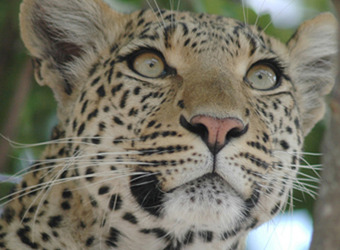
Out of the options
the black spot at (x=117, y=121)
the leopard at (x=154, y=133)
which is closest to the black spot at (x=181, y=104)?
the leopard at (x=154, y=133)

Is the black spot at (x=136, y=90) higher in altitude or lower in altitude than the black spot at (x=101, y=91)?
higher

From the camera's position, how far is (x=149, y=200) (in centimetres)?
413

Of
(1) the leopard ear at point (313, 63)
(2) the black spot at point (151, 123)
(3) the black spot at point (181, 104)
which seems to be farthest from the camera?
(1) the leopard ear at point (313, 63)

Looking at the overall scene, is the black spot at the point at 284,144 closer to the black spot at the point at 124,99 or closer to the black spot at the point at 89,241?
the black spot at the point at 124,99

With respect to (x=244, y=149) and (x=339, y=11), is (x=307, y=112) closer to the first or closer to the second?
(x=244, y=149)

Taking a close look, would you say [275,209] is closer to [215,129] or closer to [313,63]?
[215,129]

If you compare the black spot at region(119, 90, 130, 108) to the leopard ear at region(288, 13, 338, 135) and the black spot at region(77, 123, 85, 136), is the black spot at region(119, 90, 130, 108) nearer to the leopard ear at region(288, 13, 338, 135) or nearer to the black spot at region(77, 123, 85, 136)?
the black spot at region(77, 123, 85, 136)

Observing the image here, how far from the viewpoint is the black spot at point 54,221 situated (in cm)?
438

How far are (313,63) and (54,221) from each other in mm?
2936

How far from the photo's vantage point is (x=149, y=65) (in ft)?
15.8

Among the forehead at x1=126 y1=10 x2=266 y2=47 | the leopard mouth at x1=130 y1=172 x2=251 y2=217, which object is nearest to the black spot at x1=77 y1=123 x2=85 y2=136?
the leopard mouth at x1=130 y1=172 x2=251 y2=217

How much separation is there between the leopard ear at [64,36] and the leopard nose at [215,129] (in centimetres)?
146

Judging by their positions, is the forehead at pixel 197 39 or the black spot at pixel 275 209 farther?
the forehead at pixel 197 39

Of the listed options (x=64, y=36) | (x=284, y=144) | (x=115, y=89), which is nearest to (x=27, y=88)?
(x=64, y=36)
